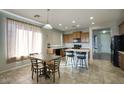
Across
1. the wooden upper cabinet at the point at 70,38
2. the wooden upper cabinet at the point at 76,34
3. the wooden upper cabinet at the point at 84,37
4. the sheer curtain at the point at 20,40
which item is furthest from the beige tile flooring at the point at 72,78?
the wooden upper cabinet at the point at 70,38

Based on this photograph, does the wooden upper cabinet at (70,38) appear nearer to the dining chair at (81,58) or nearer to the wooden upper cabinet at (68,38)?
the wooden upper cabinet at (68,38)

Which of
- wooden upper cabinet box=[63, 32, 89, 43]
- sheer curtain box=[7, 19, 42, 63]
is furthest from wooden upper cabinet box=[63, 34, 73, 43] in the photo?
sheer curtain box=[7, 19, 42, 63]

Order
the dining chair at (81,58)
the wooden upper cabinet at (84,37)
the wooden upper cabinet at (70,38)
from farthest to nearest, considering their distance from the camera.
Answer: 1. the wooden upper cabinet at (70,38)
2. the wooden upper cabinet at (84,37)
3. the dining chair at (81,58)

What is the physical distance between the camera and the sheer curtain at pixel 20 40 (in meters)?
4.42

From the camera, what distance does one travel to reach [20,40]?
16.3ft

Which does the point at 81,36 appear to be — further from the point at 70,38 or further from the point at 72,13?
the point at 72,13

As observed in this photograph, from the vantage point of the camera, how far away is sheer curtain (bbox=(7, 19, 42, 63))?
174 inches

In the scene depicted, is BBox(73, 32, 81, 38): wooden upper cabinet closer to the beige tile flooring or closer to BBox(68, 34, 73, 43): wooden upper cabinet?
BBox(68, 34, 73, 43): wooden upper cabinet

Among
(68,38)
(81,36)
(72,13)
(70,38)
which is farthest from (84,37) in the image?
(72,13)
